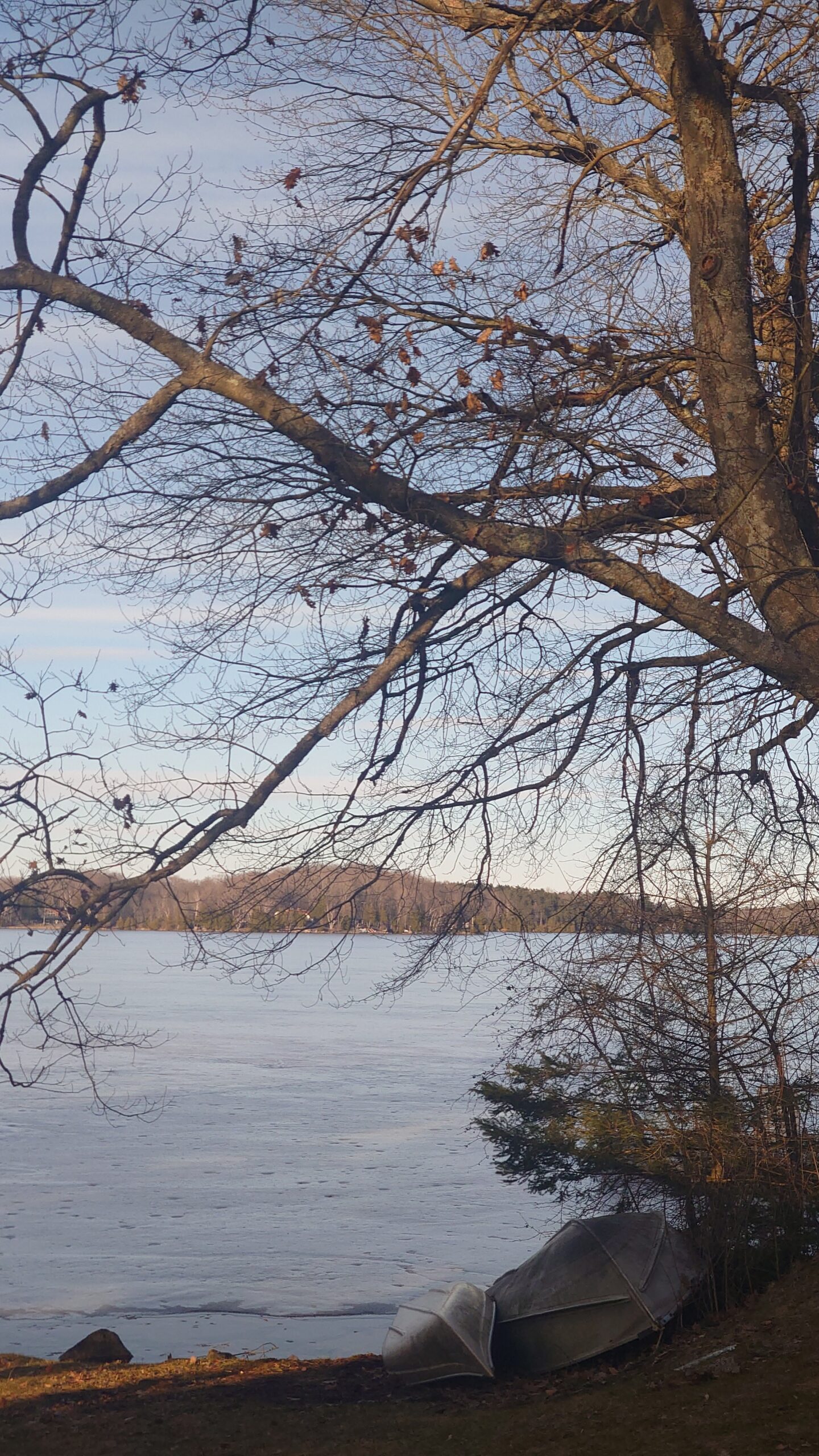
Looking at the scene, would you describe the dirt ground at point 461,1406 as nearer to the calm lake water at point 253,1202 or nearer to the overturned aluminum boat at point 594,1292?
the overturned aluminum boat at point 594,1292

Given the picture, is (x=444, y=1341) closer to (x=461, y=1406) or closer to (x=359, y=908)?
(x=461, y=1406)

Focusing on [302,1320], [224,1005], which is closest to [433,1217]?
[302,1320]

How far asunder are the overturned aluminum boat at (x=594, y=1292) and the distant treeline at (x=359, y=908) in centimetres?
239

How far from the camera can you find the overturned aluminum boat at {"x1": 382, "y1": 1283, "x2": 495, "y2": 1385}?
9523mm

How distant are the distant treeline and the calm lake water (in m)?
0.27

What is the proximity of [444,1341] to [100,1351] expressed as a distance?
432 cm

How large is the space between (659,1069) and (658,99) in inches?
268

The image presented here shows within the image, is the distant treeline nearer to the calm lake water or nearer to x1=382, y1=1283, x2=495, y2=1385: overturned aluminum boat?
the calm lake water

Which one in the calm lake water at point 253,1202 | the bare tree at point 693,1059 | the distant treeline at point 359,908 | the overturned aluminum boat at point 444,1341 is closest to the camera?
the distant treeline at point 359,908

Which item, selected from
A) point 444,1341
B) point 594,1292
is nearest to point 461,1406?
point 444,1341

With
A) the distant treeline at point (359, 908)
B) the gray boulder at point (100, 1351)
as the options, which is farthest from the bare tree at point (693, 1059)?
the gray boulder at point (100, 1351)

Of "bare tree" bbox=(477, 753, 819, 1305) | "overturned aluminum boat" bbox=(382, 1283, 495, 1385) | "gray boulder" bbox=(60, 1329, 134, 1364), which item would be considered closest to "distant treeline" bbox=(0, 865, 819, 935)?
"bare tree" bbox=(477, 753, 819, 1305)

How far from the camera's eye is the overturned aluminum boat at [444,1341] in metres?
9.52

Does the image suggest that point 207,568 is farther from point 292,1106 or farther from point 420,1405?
point 292,1106
